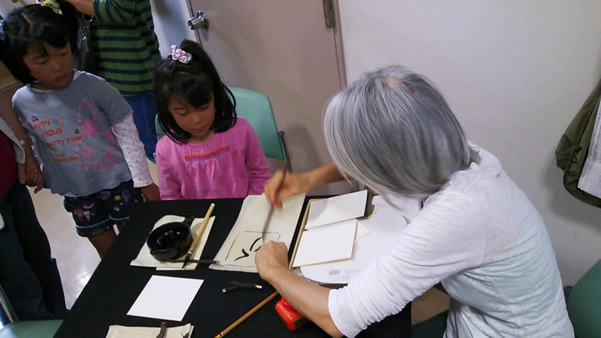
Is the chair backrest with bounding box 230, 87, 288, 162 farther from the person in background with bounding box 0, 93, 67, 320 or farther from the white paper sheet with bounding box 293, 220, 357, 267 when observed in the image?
the person in background with bounding box 0, 93, 67, 320

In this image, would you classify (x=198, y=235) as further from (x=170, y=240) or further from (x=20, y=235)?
(x=20, y=235)

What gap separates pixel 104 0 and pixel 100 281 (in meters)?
1.42

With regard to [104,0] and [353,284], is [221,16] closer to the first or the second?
[104,0]

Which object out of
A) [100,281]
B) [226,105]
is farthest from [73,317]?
[226,105]

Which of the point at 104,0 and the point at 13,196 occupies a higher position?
the point at 104,0

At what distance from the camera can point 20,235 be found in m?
1.69

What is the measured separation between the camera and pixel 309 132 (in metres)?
2.32

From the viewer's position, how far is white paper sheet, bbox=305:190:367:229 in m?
1.16

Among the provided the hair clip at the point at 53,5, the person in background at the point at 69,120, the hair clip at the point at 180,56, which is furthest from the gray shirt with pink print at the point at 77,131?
the hair clip at the point at 180,56

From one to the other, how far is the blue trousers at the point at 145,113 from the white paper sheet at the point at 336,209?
149 cm

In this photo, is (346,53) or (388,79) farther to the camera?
(346,53)

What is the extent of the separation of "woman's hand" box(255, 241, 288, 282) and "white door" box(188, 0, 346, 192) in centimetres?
118

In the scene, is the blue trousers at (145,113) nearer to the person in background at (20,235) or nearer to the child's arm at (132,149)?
the child's arm at (132,149)


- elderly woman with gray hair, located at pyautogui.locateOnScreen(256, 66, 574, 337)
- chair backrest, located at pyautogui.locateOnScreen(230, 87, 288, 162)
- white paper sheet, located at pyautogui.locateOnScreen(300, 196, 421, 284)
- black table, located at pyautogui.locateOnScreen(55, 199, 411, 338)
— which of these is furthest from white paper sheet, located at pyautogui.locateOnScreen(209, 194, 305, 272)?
chair backrest, located at pyautogui.locateOnScreen(230, 87, 288, 162)
